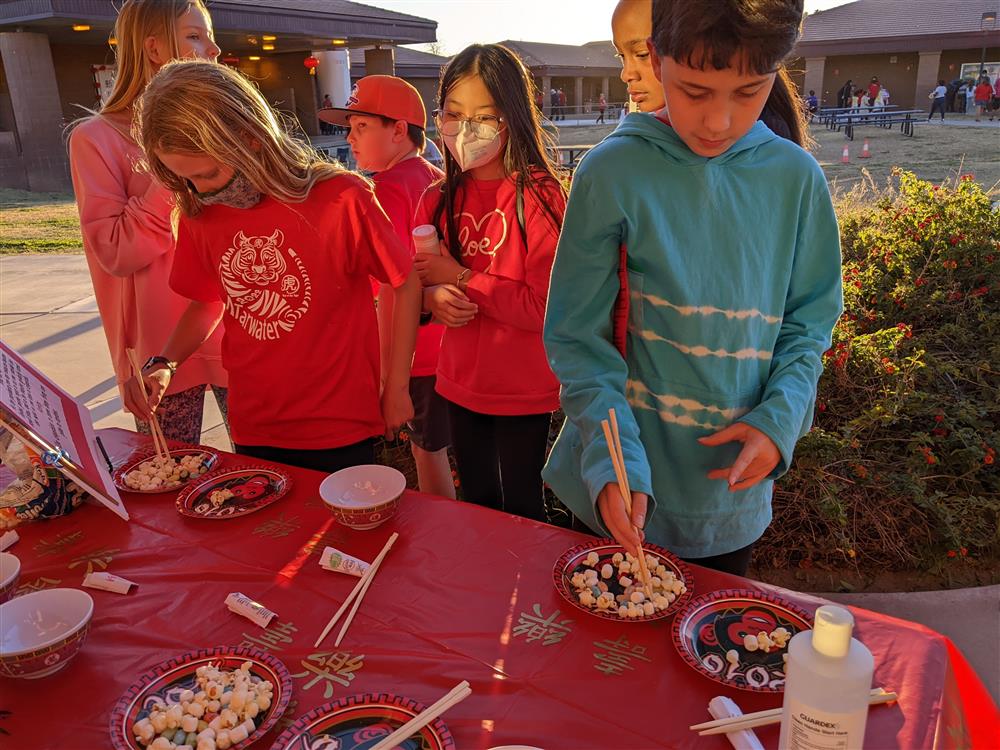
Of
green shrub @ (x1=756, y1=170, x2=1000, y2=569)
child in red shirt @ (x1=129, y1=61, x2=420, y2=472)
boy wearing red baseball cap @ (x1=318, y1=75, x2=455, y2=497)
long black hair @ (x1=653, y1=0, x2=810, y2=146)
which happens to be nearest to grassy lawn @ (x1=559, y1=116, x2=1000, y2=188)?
green shrub @ (x1=756, y1=170, x2=1000, y2=569)

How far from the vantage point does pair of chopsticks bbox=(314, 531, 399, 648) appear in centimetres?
120

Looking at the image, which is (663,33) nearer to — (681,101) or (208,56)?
(681,101)

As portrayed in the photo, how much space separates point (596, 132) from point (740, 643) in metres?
23.4

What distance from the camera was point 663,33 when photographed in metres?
1.11

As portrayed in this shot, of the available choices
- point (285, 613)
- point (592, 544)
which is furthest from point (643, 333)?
point (285, 613)

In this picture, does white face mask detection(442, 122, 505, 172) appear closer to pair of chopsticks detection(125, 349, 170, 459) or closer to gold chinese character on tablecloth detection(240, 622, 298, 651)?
pair of chopsticks detection(125, 349, 170, 459)

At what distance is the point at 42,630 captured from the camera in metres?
1.21

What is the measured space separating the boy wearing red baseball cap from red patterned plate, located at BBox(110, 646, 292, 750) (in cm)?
153

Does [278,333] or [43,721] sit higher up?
[278,333]

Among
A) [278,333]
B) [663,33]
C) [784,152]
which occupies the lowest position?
[278,333]

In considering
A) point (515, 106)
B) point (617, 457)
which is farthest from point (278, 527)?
point (515, 106)

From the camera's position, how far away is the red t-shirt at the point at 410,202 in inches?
103

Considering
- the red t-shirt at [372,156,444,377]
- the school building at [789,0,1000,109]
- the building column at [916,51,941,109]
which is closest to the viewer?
the red t-shirt at [372,156,444,377]

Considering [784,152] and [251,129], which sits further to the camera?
[251,129]
